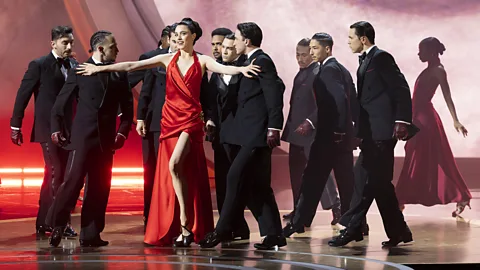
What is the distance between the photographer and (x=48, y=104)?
773cm

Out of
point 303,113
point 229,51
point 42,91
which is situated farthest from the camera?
point 303,113

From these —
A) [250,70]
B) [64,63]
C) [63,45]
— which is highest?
[63,45]

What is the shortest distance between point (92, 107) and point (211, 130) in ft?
2.65

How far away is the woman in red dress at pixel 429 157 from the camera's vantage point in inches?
355

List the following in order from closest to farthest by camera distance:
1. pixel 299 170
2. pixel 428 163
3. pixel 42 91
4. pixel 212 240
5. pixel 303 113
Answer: pixel 212 240, pixel 42 91, pixel 303 113, pixel 299 170, pixel 428 163

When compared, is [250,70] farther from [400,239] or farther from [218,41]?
[400,239]

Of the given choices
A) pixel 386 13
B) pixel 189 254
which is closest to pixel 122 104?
pixel 189 254

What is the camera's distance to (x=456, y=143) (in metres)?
11.6

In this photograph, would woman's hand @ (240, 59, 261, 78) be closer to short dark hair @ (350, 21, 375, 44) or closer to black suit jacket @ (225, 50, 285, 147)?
black suit jacket @ (225, 50, 285, 147)

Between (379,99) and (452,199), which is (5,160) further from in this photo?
(379,99)

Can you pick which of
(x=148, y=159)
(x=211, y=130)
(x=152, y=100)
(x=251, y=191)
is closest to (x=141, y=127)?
(x=152, y=100)

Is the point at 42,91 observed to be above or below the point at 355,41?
below

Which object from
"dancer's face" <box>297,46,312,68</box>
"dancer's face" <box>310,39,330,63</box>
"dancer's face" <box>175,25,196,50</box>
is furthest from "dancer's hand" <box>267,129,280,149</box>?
"dancer's face" <box>297,46,312,68</box>

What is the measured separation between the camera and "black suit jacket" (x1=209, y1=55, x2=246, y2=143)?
6.97 m
